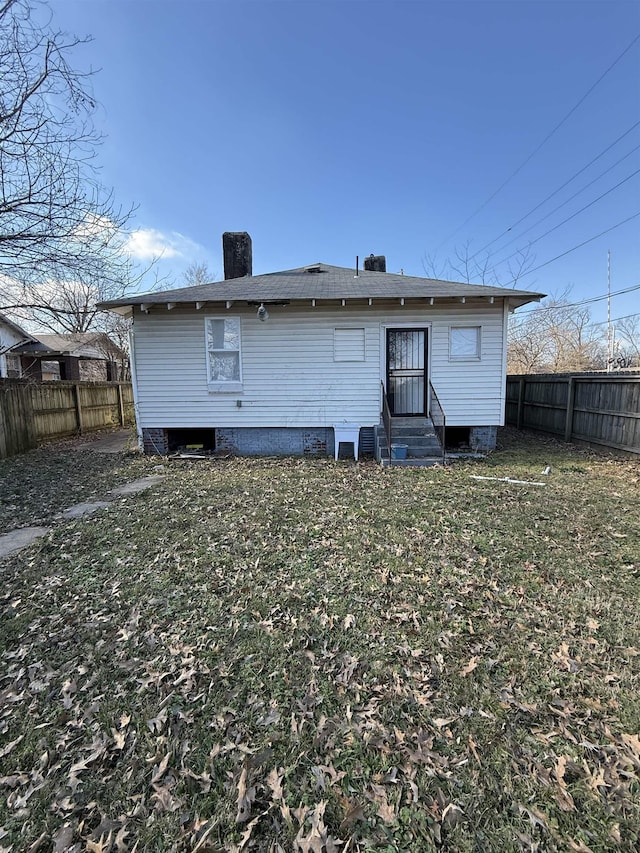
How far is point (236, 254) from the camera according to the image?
1309cm

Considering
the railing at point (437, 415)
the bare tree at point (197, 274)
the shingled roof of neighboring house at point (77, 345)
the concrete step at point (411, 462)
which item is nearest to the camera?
the concrete step at point (411, 462)

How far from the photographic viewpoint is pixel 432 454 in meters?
8.40

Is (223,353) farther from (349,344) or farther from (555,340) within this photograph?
(555,340)

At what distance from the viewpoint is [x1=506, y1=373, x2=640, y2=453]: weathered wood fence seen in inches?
324

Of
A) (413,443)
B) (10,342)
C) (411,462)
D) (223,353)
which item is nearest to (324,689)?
(411,462)

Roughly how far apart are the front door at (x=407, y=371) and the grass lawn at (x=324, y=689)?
5346mm

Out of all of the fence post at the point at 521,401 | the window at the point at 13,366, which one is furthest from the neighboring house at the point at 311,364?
the window at the point at 13,366

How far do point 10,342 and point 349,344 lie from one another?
20226 millimetres

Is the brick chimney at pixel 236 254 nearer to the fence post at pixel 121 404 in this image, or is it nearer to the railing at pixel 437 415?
the fence post at pixel 121 404

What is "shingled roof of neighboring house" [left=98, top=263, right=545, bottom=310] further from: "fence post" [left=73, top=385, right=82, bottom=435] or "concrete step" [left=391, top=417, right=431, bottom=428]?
"fence post" [left=73, top=385, right=82, bottom=435]

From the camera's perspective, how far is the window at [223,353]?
954 centimetres

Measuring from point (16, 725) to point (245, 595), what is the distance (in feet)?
5.20

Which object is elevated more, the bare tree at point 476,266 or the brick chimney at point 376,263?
the bare tree at point 476,266

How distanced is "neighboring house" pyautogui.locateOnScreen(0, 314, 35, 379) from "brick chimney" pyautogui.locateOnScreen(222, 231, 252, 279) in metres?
12.0
